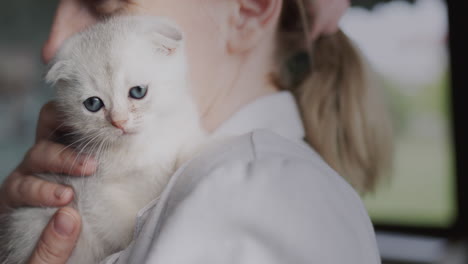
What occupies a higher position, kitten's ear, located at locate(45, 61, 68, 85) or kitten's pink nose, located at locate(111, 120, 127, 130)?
kitten's ear, located at locate(45, 61, 68, 85)

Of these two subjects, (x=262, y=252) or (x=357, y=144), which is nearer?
(x=262, y=252)

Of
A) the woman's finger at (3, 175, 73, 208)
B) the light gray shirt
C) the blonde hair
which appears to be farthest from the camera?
the blonde hair

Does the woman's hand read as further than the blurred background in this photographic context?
No

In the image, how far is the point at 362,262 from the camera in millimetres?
465

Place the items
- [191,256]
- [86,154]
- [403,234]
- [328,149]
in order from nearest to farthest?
1. [191,256]
2. [86,154]
3. [328,149]
4. [403,234]

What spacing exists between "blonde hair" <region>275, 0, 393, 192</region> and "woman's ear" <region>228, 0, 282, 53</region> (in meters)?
0.04

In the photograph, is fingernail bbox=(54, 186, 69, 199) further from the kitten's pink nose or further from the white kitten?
the kitten's pink nose

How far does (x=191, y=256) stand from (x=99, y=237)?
137mm

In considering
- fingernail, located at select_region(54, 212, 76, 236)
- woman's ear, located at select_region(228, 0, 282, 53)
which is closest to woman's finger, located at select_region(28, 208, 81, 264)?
fingernail, located at select_region(54, 212, 76, 236)

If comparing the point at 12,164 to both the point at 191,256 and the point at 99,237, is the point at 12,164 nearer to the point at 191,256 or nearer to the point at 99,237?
the point at 99,237

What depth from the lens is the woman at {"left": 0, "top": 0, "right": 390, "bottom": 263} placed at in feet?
1.37

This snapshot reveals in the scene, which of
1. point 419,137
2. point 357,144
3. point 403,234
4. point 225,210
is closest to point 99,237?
point 225,210

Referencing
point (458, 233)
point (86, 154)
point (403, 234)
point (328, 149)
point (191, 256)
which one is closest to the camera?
point (191, 256)

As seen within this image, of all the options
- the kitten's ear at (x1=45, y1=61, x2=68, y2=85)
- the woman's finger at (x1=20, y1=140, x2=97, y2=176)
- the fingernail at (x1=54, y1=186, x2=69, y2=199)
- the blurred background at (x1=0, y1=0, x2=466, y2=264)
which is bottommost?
the blurred background at (x1=0, y1=0, x2=466, y2=264)
